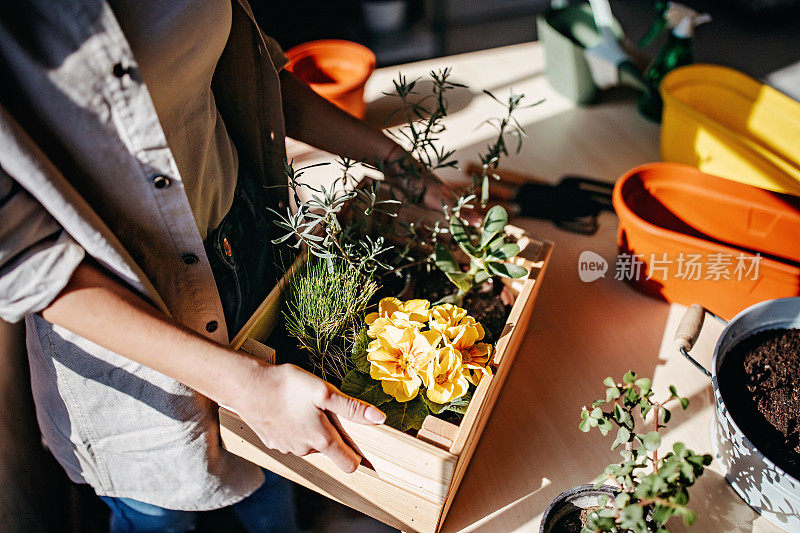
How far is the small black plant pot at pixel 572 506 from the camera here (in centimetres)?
59

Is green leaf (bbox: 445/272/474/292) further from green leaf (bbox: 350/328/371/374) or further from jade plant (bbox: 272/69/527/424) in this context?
green leaf (bbox: 350/328/371/374)

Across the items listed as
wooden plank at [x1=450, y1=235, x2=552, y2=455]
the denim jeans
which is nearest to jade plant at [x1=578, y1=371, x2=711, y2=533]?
wooden plank at [x1=450, y1=235, x2=552, y2=455]

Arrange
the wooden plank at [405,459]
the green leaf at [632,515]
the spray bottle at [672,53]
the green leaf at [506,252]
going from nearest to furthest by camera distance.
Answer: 1. the green leaf at [632,515]
2. the wooden plank at [405,459]
3. the green leaf at [506,252]
4. the spray bottle at [672,53]

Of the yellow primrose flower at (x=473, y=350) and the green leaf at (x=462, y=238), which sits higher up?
the green leaf at (x=462, y=238)

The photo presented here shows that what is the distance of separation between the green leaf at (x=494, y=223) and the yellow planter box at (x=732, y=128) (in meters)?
0.51

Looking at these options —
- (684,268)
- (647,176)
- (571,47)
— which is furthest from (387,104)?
(684,268)

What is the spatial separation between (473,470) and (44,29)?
0.68 metres

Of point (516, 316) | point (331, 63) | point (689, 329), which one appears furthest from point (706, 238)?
point (331, 63)

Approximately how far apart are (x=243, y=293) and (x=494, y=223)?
14.8 inches

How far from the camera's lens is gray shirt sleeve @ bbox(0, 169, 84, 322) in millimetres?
487

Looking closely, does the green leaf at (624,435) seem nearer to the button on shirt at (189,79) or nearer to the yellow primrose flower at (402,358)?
the yellow primrose flower at (402,358)

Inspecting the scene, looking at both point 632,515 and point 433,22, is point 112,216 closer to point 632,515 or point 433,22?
point 632,515

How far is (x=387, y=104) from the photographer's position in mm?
1354

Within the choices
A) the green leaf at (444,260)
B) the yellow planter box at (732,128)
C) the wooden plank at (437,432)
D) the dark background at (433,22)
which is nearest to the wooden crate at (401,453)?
the wooden plank at (437,432)
